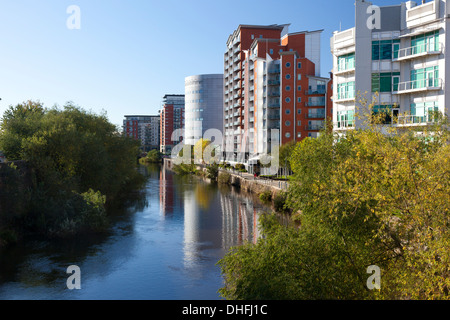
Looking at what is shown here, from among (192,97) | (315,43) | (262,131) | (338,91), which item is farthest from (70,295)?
(192,97)

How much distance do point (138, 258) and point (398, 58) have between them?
31.5m

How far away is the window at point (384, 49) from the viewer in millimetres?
43062

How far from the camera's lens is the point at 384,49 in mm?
43531

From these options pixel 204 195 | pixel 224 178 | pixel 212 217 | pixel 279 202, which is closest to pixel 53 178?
pixel 212 217

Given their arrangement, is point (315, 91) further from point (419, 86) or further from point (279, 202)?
point (419, 86)

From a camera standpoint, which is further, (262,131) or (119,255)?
(262,131)

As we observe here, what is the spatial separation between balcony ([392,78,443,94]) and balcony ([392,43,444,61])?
2.40 m

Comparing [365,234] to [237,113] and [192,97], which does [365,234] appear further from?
[192,97]

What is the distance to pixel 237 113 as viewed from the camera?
109 m

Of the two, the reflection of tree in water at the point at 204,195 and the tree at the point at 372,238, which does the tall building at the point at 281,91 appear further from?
the tree at the point at 372,238

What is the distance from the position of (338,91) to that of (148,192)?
3671cm

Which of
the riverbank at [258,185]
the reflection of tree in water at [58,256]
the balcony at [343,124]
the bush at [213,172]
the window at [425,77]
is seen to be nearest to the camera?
the reflection of tree in water at [58,256]

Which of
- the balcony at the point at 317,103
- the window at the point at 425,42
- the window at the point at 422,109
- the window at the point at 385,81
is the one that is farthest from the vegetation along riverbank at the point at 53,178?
the balcony at the point at 317,103

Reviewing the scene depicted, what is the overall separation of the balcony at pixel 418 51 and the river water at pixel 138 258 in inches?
875
